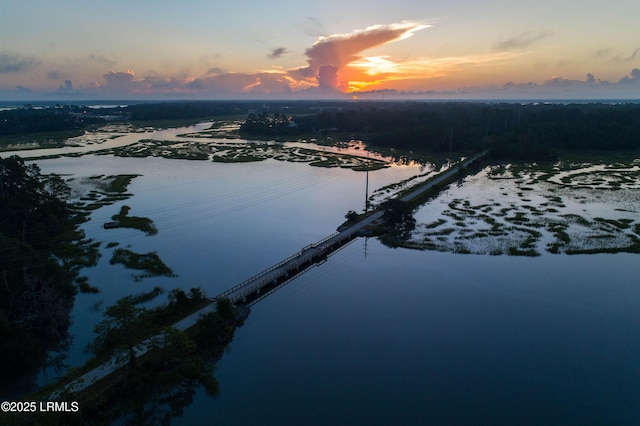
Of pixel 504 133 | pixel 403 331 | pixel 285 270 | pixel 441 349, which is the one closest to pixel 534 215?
pixel 403 331

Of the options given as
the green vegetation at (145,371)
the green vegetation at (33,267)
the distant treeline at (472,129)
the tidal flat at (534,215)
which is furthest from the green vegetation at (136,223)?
the distant treeline at (472,129)

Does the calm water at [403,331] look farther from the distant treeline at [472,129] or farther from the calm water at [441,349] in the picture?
the distant treeline at [472,129]

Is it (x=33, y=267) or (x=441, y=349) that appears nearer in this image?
(x=441, y=349)

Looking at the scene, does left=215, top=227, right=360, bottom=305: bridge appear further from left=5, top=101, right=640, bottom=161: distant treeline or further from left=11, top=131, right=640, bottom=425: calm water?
left=5, top=101, right=640, bottom=161: distant treeline

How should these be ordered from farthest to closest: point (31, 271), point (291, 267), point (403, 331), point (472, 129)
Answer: point (472, 129)
point (291, 267)
point (31, 271)
point (403, 331)

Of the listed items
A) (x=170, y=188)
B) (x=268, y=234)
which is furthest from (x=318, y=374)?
(x=170, y=188)

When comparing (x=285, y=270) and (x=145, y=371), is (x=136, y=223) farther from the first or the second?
(x=145, y=371)

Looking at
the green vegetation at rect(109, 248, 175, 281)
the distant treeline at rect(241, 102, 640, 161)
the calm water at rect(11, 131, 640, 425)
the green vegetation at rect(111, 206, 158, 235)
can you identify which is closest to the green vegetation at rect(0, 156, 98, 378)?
the calm water at rect(11, 131, 640, 425)
